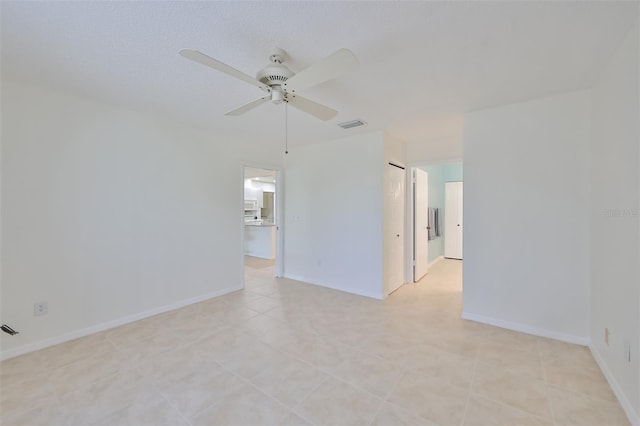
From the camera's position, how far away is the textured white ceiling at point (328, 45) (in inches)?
59.5

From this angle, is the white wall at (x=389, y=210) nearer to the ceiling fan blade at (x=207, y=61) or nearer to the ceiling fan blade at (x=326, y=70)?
the ceiling fan blade at (x=326, y=70)

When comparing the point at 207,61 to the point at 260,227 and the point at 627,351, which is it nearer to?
the point at 627,351

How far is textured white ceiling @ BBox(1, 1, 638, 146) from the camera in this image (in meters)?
1.51

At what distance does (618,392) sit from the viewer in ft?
5.88

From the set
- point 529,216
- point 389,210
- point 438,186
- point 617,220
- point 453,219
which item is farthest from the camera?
point 453,219

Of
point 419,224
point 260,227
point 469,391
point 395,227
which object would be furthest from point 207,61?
point 260,227

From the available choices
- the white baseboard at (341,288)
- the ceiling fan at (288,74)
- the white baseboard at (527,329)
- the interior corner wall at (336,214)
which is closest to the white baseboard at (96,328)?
the white baseboard at (341,288)

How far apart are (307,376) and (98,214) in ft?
8.91

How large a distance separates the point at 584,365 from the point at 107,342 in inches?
167

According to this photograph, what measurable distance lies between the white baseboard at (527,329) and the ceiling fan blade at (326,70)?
2996mm

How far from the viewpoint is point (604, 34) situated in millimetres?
1711

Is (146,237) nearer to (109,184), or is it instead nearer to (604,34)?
(109,184)

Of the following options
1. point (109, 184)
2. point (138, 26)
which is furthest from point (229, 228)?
point (138, 26)

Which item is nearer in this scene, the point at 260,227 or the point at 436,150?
the point at 436,150
